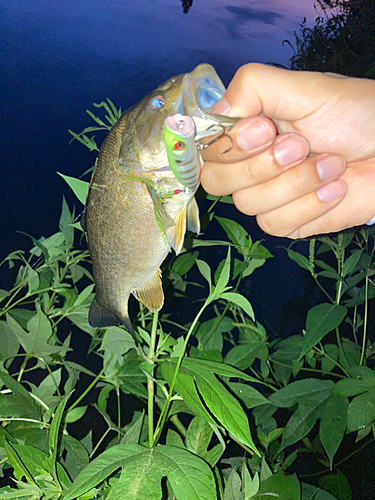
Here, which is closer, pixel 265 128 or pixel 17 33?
pixel 265 128

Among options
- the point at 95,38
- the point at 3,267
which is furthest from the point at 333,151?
the point at 95,38

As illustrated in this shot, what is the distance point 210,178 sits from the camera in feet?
2.08

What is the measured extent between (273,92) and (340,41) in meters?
1.65

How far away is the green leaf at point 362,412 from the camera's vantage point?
67cm

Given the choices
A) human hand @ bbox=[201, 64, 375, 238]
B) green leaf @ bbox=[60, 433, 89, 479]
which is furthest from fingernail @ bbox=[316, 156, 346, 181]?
green leaf @ bbox=[60, 433, 89, 479]

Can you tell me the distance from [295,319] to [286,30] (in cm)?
151

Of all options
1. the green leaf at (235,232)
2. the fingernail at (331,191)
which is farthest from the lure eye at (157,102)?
the green leaf at (235,232)

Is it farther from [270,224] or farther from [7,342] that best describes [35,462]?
[270,224]

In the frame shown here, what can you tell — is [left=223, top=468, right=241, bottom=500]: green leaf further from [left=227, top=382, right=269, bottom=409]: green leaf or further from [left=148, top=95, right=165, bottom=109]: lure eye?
[left=148, top=95, right=165, bottom=109]: lure eye

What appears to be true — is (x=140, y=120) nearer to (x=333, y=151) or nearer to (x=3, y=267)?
(x=333, y=151)

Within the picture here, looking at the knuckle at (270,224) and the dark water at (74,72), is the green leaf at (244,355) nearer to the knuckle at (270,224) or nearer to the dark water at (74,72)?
the knuckle at (270,224)

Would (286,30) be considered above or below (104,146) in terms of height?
above

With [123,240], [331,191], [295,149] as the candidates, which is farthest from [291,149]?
[123,240]

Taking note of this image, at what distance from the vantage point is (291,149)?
0.52 meters
